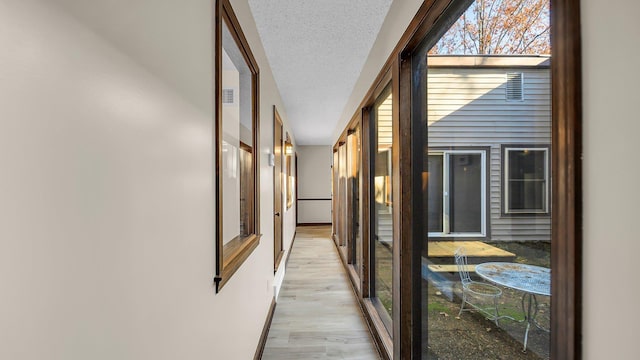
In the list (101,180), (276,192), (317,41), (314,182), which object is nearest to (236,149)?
(101,180)

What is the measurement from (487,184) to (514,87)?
359mm

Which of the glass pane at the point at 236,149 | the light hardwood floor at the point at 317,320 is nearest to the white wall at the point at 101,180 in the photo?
the glass pane at the point at 236,149

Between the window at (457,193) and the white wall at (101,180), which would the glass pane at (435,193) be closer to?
the window at (457,193)

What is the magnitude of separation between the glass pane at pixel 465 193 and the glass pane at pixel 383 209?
904mm

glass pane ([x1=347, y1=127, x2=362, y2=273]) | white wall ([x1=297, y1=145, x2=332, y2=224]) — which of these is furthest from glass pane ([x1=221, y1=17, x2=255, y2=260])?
white wall ([x1=297, y1=145, x2=332, y2=224])

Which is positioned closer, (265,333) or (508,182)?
(508,182)

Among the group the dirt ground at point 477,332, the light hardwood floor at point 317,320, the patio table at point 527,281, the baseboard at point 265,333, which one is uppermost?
the patio table at point 527,281

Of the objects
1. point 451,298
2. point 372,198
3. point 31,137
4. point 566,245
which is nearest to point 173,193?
point 31,137

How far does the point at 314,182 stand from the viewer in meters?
9.59

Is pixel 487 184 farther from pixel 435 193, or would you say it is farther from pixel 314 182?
pixel 314 182

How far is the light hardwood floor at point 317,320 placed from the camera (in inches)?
93.3

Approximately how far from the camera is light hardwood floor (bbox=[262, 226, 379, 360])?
7.77 ft

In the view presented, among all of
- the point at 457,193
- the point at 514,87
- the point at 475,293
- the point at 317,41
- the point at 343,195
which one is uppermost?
the point at 317,41

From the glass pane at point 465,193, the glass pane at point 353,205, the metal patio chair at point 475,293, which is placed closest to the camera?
the metal patio chair at point 475,293
